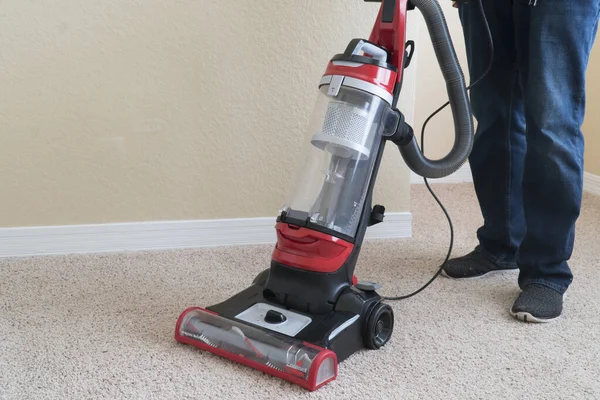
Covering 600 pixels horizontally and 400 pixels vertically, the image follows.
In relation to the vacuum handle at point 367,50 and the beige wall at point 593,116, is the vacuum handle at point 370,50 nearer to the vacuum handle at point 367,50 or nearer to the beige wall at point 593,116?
the vacuum handle at point 367,50

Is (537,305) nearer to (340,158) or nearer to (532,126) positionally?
(532,126)

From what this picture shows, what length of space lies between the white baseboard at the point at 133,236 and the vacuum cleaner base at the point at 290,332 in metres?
0.55

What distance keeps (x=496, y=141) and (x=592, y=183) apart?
106 centimetres

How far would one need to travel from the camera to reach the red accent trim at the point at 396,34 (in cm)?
114

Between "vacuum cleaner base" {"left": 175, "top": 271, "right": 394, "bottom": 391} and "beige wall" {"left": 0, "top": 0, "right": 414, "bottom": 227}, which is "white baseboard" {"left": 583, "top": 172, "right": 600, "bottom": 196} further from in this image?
"vacuum cleaner base" {"left": 175, "top": 271, "right": 394, "bottom": 391}

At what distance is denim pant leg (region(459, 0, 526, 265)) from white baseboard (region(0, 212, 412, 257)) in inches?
14.2

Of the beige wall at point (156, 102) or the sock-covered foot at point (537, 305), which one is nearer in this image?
the sock-covered foot at point (537, 305)

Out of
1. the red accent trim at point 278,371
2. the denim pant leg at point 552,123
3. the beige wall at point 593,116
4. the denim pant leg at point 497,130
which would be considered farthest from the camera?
the beige wall at point 593,116

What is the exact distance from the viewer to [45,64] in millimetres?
1580

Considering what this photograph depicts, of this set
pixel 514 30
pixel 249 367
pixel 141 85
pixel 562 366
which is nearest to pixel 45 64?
pixel 141 85

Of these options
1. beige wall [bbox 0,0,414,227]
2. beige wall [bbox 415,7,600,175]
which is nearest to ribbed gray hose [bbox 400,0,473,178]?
beige wall [bbox 0,0,414,227]

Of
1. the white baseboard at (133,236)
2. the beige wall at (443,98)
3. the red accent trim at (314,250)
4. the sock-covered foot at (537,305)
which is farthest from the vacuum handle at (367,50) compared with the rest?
the beige wall at (443,98)

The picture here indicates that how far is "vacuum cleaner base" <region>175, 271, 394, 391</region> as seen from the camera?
1041 millimetres

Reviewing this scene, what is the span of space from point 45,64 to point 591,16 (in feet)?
3.89
